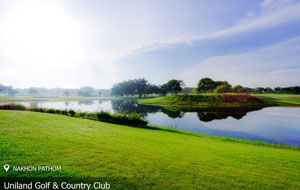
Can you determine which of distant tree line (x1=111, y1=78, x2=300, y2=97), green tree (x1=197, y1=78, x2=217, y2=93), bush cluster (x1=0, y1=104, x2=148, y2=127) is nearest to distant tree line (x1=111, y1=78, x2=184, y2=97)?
distant tree line (x1=111, y1=78, x2=300, y2=97)

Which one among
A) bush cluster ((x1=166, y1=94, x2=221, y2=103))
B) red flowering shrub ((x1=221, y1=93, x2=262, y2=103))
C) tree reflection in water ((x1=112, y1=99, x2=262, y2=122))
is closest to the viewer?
tree reflection in water ((x1=112, y1=99, x2=262, y2=122))

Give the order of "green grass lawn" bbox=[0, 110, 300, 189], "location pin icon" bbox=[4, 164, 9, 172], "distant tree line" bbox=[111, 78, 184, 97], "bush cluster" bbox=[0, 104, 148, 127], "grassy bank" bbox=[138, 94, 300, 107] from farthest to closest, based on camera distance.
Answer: "distant tree line" bbox=[111, 78, 184, 97], "grassy bank" bbox=[138, 94, 300, 107], "bush cluster" bbox=[0, 104, 148, 127], "green grass lawn" bbox=[0, 110, 300, 189], "location pin icon" bbox=[4, 164, 9, 172]

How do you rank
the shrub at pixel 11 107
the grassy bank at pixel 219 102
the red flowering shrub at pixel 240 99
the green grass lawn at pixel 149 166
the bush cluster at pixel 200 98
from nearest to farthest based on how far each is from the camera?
the green grass lawn at pixel 149 166 → the shrub at pixel 11 107 → the grassy bank at pixel 219 102 → the red flowering shrub at pixel 240 99 → the bush cluster at pixel 200 98

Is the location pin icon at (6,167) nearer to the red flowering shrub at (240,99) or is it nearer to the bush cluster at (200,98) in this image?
the bush cluster at (200,98)

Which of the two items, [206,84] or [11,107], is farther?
[206,84]

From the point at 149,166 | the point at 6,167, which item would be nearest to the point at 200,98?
the point at 149,166

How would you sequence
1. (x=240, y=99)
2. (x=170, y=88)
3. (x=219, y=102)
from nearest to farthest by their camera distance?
(x=240, y=99) → (x=219, y=102) → (x=170, y=88)

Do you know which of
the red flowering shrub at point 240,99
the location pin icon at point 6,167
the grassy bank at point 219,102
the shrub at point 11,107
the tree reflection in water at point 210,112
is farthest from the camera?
the red flowering shrub at point 240,99

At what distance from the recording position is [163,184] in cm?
399

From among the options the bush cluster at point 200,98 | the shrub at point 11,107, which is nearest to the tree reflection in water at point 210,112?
the bush cluster at point 200,98

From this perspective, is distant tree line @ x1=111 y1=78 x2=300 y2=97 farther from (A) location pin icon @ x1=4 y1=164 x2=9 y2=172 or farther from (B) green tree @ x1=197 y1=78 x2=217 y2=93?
(A) location pin icon @ x1=4 y1=164 x2=9 y2=172

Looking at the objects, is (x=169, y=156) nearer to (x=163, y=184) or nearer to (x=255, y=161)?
(x=163, y=184)

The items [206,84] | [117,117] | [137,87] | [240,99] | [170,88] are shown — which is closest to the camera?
[117,117]

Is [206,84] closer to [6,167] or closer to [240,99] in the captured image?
[240,99]
